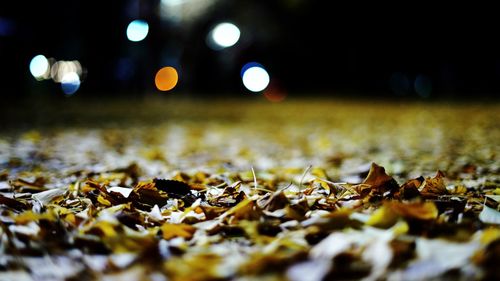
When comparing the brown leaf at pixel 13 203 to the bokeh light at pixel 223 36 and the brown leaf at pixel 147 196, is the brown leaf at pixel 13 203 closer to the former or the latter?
the brown leaf at pixel 147 196

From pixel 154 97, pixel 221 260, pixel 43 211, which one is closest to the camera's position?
pixel 221 260

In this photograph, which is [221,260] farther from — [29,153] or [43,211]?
[29,153]

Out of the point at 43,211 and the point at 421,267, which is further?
the point at 43,211

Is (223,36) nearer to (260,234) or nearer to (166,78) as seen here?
(166,78)

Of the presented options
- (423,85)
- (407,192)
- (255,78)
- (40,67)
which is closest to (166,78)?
(255,78)

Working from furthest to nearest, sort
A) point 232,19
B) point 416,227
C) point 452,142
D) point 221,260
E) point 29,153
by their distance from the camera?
point 232,19 < point 452,142 < point 29,153 < point 416,227 < point 221,260

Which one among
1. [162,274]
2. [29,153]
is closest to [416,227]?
[162,274]
